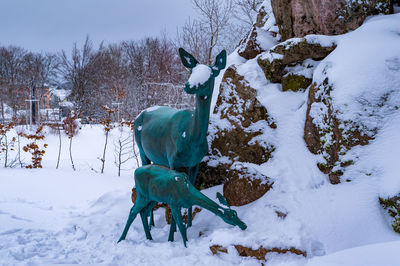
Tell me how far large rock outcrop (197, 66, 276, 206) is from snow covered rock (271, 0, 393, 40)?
1591mm

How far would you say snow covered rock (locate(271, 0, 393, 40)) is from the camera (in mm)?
4441

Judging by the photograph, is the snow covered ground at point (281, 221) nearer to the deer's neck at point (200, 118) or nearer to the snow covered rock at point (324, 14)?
the snow covered rock at point (324, 14)

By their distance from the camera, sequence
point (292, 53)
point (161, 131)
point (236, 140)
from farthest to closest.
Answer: point (292, 53), point (236, 140), point (161, 131)

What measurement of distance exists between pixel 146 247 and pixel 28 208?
9.65 ft

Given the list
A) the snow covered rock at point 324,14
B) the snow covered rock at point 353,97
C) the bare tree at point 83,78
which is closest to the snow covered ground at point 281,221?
the snow covered rock at point 353,97

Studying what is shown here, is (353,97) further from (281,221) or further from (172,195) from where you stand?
(172,195)

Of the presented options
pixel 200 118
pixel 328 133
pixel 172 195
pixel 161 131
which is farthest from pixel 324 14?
pixel 172 195

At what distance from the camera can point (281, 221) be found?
316cm

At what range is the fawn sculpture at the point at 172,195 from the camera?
119 inches

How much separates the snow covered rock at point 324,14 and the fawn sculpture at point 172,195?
3518 mm

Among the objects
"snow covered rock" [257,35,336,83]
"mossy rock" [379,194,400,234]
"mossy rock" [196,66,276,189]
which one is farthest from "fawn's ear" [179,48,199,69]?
"mossy rock" [379,194,400,234]

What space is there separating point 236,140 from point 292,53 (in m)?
1.63

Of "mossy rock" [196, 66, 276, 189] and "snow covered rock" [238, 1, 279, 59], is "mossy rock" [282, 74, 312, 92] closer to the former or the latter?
"mossy rock" [196, 66, 276, 189]

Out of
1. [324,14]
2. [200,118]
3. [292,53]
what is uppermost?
[324,14]
